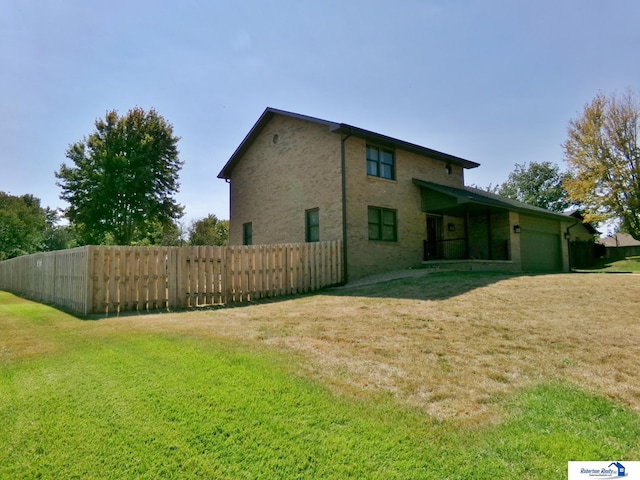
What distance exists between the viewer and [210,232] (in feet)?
148

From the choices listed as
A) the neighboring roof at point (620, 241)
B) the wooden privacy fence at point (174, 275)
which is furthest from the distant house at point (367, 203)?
the neighboring roof at point (620, 241)

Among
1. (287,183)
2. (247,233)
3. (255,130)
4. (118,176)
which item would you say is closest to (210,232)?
(118,176)

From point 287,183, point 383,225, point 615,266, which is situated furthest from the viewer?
point 615,266

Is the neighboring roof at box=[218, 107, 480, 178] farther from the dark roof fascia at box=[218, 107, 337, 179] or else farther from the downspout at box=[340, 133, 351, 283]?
the downspout at box=[340, 133, 351, 283]

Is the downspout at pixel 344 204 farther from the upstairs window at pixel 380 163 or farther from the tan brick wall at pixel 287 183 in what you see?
the upstairs window at pixel 380 163

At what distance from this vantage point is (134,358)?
4.74 meters

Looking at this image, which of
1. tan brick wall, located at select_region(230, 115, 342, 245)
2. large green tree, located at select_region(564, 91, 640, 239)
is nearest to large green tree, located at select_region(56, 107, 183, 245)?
tan brick wall, located at select_region(230, 115, 342, 245)

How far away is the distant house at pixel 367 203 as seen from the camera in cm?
1572

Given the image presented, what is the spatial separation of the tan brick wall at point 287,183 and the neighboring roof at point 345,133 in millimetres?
351

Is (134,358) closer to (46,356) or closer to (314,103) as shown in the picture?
(46,356)

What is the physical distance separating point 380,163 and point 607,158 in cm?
2079

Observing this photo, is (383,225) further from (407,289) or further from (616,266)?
(616,266)

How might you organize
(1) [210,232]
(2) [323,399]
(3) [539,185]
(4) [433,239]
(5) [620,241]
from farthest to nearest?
1. (3) [539,185]
2. (5) [620,241]
3. (1) [210,232]
4. (4) [433,239]
5. (2) [323,399]

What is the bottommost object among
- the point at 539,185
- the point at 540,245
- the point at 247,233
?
the point at 540,245
